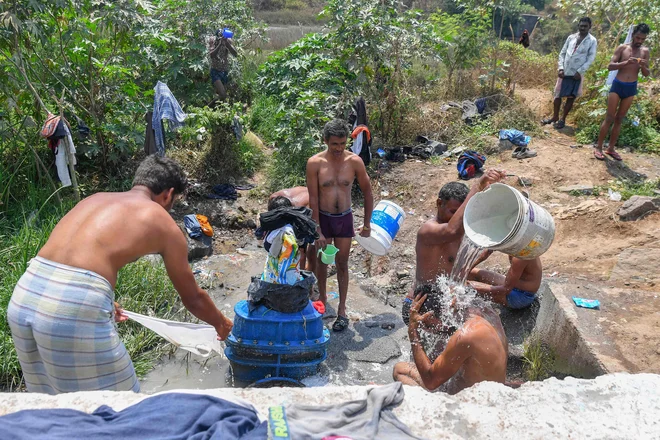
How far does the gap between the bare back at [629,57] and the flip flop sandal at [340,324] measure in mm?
5713

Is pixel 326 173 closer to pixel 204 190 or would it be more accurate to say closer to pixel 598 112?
pixel 204 190

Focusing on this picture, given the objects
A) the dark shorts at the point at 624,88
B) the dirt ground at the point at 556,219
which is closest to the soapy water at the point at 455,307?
the dirt ground at the point at 556,219

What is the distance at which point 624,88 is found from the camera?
742 centimetres

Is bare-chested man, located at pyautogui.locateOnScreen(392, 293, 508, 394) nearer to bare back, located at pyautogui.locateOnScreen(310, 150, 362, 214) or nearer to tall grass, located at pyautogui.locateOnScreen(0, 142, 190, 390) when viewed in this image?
bare back, located at pyautogui.locateOnScreen(310, 150, 362, 214)

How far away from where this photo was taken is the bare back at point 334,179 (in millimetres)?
4480

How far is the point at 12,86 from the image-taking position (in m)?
5.59

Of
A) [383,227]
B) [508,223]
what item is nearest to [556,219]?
[383,227]

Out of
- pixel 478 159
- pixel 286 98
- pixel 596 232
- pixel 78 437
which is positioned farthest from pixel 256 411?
pixel 286 98

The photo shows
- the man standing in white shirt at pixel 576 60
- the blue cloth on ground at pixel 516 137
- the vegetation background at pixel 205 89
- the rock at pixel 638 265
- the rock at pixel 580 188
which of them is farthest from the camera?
the man standing in white shirt at pixel 576 60

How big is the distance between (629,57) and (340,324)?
5866 millimetres

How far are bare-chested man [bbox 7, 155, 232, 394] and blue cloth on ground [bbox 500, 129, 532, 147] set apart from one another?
22.4 ft

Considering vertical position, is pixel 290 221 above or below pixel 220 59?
below

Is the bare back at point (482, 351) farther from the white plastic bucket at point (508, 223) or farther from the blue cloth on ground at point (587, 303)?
the blue cloth on ground at point (587, 303)

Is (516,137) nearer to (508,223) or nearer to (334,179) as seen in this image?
(334,179)
